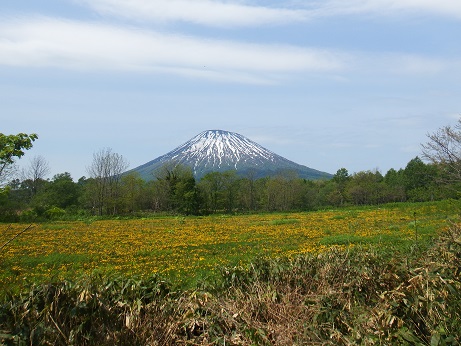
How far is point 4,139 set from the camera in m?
8.38

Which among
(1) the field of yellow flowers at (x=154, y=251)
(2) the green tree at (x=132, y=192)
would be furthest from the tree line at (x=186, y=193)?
(1) the field of yellow flowers at (x=154, y=251)

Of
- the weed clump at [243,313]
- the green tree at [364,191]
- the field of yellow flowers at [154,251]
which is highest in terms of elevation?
the green tree at [364,191]

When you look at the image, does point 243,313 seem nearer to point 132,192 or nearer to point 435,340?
point 435,340

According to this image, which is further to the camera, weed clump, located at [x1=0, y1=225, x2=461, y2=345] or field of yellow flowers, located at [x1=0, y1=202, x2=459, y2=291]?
field of yellow flowers, located at [x1=0, y1=202, x2=459, y2=291]

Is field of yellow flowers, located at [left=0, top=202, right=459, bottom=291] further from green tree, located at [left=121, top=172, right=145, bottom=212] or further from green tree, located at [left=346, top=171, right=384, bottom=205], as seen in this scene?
green tree, located at [left=346, top=171, right=384, bottom=205]

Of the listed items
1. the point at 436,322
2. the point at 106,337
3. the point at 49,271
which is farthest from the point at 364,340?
the point at 49,271

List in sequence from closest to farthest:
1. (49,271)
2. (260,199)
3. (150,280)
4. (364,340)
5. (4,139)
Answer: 1. (364,340)
2. (150,280)
3. (4,139)
4. (49,271)
5. (260,199)

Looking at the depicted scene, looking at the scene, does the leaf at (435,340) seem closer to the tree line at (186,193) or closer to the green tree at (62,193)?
the tree line at (186,193)

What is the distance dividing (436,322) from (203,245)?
45.7ft

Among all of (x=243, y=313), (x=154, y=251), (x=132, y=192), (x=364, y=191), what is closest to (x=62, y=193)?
(x=132, y=192)

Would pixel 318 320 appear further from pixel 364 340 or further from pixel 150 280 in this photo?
pixel 150 280

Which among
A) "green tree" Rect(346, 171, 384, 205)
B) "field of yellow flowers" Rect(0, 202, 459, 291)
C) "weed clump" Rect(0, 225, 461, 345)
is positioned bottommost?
"field of yellow flowers" Rect(0, 202, 459, 291)

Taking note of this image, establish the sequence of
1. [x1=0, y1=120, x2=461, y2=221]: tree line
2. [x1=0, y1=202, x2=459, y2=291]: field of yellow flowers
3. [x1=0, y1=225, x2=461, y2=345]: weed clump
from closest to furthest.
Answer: [x1=0, y1=225, x2=461, y2=345]: weed clump, [x1=0, y1=202, x2=459, y2=291]: field of yellow flowers, [x1=0, y1=120, x2=461, y2=221]: tree line

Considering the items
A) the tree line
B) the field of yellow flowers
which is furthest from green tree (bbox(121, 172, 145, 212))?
the field of yellow flowers
